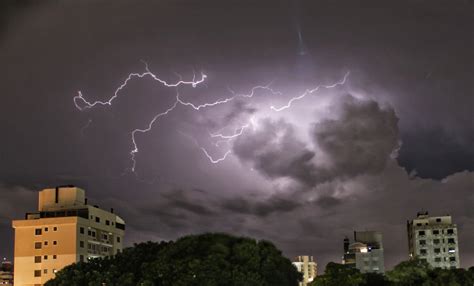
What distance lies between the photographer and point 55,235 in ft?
256

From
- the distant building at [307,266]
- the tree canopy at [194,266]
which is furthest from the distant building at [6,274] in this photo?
the tree canopy at [194,266]

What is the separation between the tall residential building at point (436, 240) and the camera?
104 m

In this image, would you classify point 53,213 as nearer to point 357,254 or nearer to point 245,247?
point 245,247

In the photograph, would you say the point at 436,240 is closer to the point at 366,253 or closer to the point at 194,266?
the point at 366,253

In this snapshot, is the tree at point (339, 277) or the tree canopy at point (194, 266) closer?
the tree canopy at point (194, 266)

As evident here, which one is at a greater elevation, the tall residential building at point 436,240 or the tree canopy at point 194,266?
the tall residential building at point 436,240

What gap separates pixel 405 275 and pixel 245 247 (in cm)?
1330

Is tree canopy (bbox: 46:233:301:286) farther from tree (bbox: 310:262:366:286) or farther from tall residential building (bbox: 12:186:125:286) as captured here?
tall residential building (bbox: 12:186:125:286)

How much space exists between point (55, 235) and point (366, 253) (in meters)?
57.8

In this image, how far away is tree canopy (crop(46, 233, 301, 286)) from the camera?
44594 mm

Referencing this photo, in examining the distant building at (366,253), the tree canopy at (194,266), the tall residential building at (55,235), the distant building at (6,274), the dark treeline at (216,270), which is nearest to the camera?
the tree canopy at (194,266)

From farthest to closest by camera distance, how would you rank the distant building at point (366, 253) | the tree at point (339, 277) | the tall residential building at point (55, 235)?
the distant building at point (366, 253) < the tall residential building at point (55, 235) < the tree at point (339, 277)

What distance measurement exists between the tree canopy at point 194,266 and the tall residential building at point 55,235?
84.2 ft

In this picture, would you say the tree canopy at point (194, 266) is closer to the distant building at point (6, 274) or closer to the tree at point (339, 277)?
the tree at point (339, 277)
